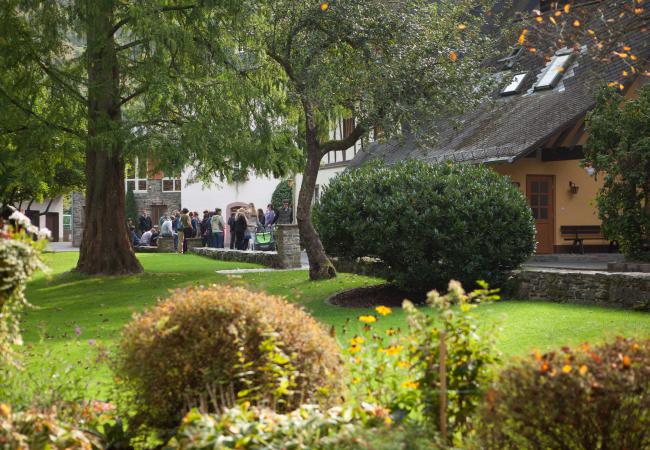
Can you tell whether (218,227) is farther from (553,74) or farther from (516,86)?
(553,74)

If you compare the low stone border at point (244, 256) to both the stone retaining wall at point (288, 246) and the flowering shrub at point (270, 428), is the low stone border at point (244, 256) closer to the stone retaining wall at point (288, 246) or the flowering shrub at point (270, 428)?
the stone retaining wall at point (288, 246)

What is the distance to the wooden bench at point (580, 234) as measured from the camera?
89.9ft

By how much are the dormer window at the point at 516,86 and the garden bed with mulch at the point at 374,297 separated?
14.5 meters

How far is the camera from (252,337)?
536 cm

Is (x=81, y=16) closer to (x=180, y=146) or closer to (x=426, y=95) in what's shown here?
(x=180, y=146)

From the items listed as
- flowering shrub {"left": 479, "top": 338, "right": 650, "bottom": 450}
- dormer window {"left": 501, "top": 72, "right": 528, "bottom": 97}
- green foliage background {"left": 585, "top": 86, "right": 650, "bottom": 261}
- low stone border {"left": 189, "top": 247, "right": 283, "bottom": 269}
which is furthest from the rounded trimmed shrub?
dormer window {"left": 501, "top": 72, "right": 528, "bottom": 97}

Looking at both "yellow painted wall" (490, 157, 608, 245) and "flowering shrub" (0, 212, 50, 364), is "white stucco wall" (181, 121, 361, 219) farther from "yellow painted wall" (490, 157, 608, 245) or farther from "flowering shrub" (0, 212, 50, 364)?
"flowering shrub" (0, 212, 50, 364)

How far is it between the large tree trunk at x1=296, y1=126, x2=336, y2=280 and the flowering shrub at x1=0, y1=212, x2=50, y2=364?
1277 centimetres

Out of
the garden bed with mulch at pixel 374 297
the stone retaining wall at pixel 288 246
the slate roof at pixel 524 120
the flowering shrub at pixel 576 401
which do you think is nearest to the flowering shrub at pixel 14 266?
the flowering shrub at pixel 576 401

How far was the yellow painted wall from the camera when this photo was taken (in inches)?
1062

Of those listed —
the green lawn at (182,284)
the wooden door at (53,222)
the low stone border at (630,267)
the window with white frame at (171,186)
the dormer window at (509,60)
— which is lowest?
the green lawn at (182,284)

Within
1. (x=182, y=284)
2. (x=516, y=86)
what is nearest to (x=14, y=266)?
(x=182, y=284)

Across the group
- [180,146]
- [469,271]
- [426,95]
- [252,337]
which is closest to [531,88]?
[426,95]

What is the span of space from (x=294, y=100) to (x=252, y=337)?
13.5 metres
